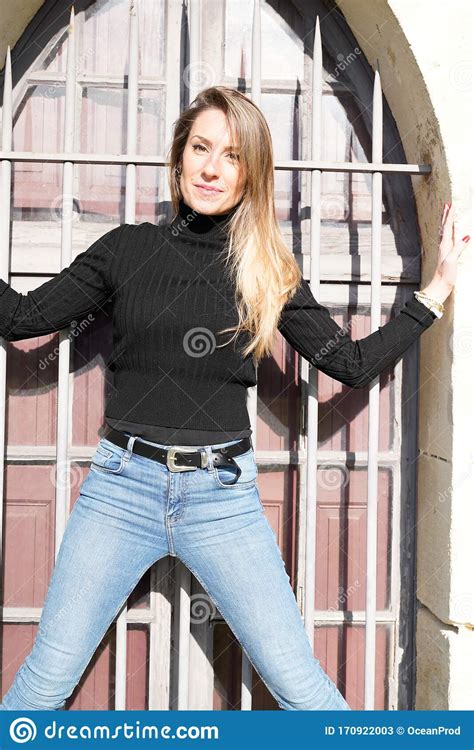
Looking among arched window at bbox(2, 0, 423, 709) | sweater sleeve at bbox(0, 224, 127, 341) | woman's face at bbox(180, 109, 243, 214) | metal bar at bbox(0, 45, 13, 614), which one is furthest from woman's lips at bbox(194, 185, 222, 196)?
metal bar at bbox(0, 45, 13, 614)

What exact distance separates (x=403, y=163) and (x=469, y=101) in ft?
1.19

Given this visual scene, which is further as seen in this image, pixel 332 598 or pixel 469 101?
pixel 332 598

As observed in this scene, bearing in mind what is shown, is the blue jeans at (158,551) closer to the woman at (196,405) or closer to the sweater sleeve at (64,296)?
the woman at (196,405)

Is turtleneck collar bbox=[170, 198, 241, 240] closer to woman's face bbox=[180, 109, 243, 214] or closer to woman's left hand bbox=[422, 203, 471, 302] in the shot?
woman's face bbox=[180, 109, 243, 214]

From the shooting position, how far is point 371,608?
229 centimetres

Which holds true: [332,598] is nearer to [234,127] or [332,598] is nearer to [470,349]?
[470,349]

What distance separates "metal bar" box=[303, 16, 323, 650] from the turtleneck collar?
31cm

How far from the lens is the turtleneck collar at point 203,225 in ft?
6.61

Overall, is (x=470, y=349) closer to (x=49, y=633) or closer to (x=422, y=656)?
(x=422, y=656)
